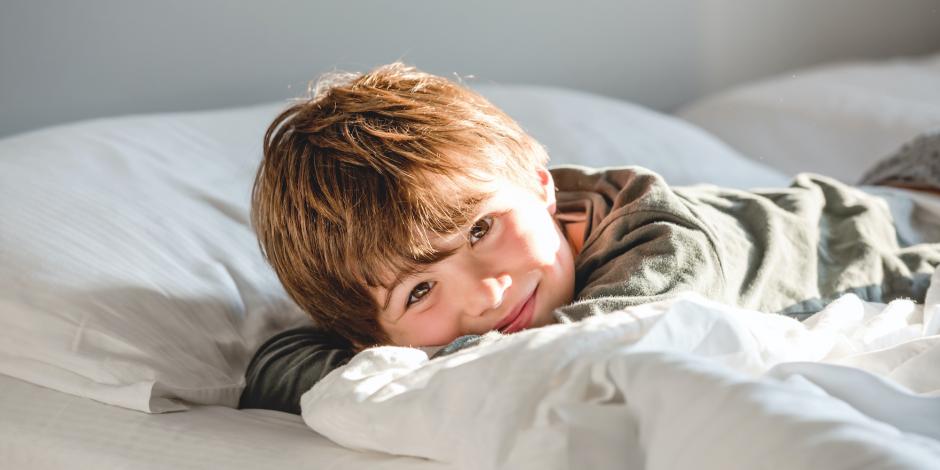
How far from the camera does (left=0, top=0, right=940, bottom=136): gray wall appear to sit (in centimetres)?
140

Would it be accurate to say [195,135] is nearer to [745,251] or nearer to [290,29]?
[290,29]

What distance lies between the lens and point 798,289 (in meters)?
0.95

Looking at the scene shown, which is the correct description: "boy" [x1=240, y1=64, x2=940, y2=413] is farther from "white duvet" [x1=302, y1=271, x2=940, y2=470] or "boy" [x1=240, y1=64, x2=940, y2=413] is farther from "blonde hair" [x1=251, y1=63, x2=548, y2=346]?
"white duvet" [x1=302, y1=271, x2=940, y2=470]

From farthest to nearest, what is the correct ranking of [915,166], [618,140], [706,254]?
[618,140], [915,166], [706,254]

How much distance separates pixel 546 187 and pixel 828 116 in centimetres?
91

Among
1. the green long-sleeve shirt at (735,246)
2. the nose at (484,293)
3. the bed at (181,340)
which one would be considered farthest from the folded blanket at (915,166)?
the nose at (484,293)

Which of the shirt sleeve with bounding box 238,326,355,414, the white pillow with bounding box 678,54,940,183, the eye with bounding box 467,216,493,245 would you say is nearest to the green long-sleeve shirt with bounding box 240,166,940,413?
the shirt sleeve with bounding box 238,326,355,414

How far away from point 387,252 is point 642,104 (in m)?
1.34

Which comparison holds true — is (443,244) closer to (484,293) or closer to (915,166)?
(484,293)

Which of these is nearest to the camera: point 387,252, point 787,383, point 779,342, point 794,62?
point 787,383

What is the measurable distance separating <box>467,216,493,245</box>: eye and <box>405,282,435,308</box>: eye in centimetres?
5

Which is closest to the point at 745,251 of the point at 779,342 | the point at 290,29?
the point at 779,342

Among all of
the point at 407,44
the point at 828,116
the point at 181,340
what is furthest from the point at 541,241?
the point at 828,116

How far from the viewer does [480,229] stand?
88cm
